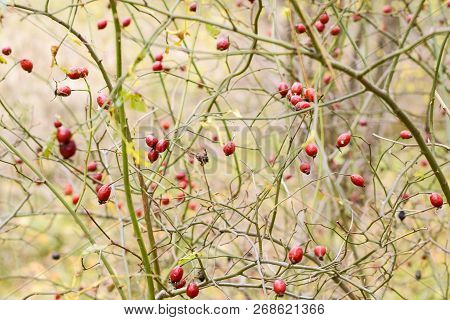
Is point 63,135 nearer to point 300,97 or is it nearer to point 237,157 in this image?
point 300,97

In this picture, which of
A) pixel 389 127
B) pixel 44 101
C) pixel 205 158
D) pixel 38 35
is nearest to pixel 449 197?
pixel 205 158

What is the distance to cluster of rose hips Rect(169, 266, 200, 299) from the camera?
56.9 inches

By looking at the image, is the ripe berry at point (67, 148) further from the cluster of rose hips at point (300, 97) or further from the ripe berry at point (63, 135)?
the cluster of rose hips at point (300, 97)

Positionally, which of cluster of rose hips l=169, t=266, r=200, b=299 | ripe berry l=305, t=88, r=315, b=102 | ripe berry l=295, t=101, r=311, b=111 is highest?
ripe berry l=305, t=88, r=315, b=102

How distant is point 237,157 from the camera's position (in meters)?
1.90

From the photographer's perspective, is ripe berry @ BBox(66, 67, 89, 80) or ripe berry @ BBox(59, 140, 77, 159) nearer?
ripe berry @ BBox(59, 140, 77, 159)

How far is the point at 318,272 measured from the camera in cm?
148

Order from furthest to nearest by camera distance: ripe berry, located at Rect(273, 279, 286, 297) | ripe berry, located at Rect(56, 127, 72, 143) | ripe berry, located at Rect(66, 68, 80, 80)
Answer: ripe berry, located at Rect(66, 68, 80, 80) → ripe berry, located at Rect(273, 279, 286, 297) → ripe berry, located at Rect(56, 127, 72, 143)

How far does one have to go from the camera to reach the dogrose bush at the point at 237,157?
1445 mm

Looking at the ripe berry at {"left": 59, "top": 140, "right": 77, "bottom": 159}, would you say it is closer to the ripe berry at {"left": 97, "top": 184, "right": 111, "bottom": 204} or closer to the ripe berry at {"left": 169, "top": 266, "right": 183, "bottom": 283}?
the ripe berry at {"left": 97, "top": 184, "right": 111, "bottom": 204}

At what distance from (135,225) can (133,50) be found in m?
5.98

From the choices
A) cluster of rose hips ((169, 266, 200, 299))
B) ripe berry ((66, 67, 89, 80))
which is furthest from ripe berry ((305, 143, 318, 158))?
ripe berry ((66, 67, 89, 80))

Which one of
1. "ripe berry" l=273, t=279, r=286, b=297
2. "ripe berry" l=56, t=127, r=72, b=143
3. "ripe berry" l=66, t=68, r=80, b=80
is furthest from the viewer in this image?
"ripe berry" l=66, t=68, r=80, b=80

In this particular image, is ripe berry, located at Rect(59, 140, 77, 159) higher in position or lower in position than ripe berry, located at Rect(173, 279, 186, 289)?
higher
